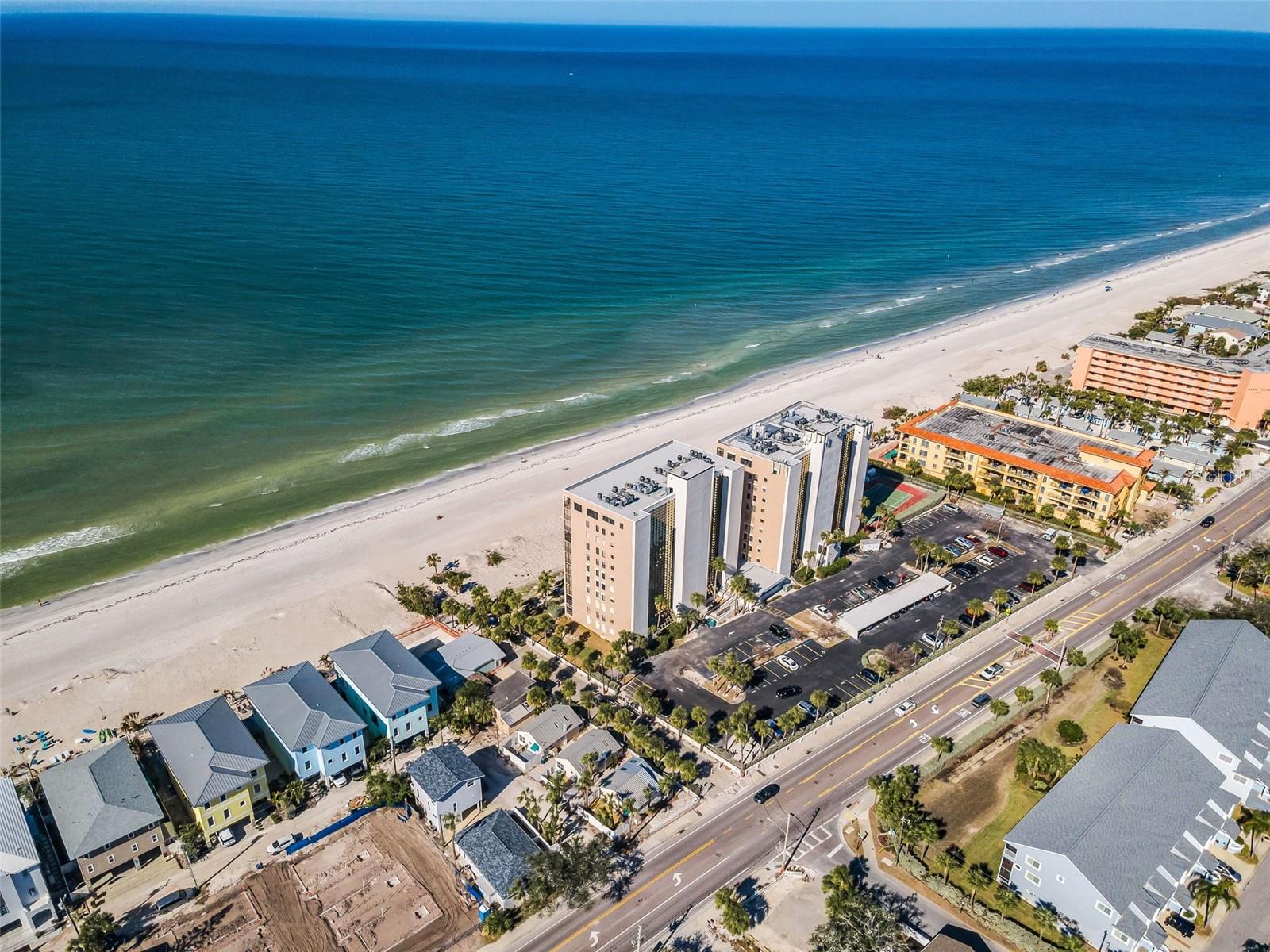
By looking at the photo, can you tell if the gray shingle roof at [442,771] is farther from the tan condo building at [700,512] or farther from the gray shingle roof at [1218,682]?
the gray shingle roof at [1218,682]

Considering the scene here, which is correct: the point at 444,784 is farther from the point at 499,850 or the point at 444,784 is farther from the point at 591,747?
the point at 591,747

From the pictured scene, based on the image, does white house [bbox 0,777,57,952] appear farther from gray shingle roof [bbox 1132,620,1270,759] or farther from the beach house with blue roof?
gray shingle roof [bbox 1132,620,1270,759]

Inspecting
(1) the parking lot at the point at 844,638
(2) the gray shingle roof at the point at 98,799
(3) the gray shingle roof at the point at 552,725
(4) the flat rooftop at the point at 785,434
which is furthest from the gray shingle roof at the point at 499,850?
(4) the flat rooftop at the point at 785,434

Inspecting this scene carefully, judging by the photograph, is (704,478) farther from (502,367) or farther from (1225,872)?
(502,367)

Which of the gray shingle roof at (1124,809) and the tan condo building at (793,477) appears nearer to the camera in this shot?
Result: the gray shingle roof at (1124,809)

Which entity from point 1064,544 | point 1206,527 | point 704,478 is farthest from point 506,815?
point 1206,527

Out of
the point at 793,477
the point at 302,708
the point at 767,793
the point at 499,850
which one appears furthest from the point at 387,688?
the point at 793,477

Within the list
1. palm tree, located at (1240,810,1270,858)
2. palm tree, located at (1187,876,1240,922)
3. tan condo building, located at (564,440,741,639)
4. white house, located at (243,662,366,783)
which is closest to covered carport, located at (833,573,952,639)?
tan condo building, located at (564,440,741,639)
